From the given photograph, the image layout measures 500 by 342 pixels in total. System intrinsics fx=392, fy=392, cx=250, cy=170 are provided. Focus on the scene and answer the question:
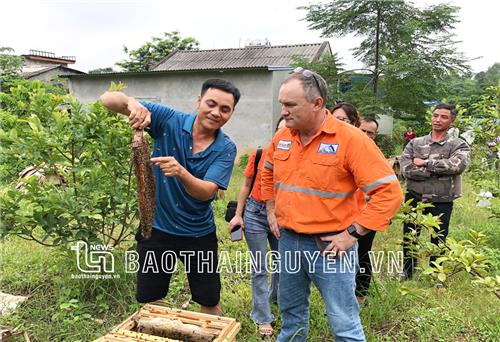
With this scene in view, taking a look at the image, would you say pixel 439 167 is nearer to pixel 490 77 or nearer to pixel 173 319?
pixel 173 319

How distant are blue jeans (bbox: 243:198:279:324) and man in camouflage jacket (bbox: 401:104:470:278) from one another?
158 cm

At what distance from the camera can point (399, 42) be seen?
33.4 feet

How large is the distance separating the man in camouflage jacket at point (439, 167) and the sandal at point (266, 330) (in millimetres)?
1604

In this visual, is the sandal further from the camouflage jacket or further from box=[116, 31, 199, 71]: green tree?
box=[116, 31, 199, 71]: green tree

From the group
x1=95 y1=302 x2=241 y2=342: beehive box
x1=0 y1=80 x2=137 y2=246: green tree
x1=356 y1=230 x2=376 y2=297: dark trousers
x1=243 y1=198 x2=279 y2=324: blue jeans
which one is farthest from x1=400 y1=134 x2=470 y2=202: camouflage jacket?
x1=0 y1=80 x2=137 y2=246: green tree

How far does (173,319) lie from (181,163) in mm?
963

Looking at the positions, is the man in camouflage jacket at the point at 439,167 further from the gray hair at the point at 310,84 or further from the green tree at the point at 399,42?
the green tree at the point at 399,42

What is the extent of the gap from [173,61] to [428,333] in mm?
16643

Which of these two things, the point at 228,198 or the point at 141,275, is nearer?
the point at 141,275

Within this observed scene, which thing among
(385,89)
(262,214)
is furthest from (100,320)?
(385,89)

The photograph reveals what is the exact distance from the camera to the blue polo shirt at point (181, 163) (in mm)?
2547

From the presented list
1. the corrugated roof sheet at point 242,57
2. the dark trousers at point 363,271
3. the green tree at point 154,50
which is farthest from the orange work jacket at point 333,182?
the green tree at point 154,50

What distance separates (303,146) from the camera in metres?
2.28

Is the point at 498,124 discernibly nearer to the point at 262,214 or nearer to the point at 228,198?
the point at 262,214
